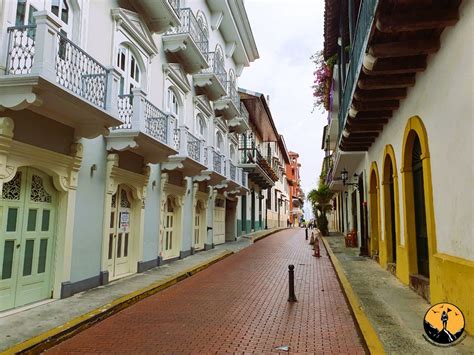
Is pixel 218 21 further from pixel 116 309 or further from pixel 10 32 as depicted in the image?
pixel 116 309

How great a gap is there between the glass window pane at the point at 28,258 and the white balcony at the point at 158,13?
6820 millimetres

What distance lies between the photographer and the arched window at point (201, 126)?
1702cm

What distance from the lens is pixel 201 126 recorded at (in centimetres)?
1781

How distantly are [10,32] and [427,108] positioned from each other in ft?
23.3

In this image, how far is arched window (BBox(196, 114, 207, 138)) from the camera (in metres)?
17.0

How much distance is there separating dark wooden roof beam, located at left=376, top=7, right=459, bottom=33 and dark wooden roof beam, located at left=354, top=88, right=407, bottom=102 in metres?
2.55

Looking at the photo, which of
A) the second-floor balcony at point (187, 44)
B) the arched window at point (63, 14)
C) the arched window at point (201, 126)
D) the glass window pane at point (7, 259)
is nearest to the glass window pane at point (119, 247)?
the glass window pane at point (7, 259)

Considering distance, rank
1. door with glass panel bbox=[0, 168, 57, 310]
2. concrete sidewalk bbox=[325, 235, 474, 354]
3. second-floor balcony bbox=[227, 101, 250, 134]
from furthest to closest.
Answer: second-floor balcony bbox=[227, 101, 250, 134] < door with glass panel bbox=[0, 168, 57, 310] < concrete sidewalk bbox=[325, 235, 474, 354]

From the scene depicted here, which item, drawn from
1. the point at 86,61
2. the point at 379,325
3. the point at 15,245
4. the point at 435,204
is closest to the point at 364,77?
the point at 435,204

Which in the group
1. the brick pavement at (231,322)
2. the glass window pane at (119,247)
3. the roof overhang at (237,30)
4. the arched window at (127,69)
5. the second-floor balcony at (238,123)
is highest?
the roof overhang at (237,30)

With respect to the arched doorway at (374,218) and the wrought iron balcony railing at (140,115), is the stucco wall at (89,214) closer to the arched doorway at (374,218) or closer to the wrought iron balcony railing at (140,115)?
the wrought iron balcony railing at (140,115)

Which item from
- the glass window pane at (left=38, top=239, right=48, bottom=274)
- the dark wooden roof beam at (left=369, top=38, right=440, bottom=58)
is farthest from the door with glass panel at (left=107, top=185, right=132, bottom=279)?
the dark wooden roof beam at (left=369, top=38, right=440, bottom=58)

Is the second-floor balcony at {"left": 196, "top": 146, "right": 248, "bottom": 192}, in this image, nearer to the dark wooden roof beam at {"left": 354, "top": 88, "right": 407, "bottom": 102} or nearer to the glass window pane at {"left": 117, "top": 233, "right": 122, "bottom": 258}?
the glass window pane at {"left": 117, "top": 233, "right": 122, "bottom": 258}

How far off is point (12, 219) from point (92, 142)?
267cm
